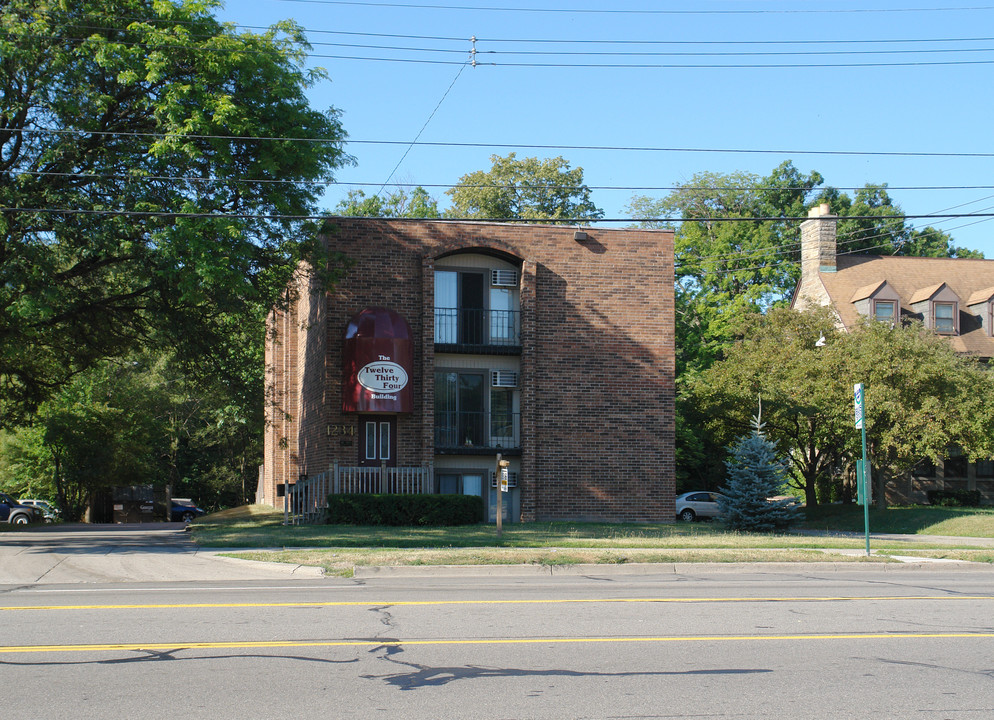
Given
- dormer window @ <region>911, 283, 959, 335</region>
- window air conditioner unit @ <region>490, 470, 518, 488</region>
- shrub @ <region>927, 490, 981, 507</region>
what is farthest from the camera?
dormer window @ <region>911, 283, 959, 335</region>

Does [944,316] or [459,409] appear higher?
[944,316]

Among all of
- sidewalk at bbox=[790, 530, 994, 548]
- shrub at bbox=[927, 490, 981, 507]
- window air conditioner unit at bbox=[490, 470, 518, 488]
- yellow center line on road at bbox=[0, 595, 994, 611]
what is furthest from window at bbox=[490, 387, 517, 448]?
shrub at bbox=[927, 490, 981, 507]

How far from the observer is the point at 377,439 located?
88.1ft

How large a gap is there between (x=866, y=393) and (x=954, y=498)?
46.9 ft

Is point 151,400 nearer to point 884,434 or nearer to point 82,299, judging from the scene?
point 82,299

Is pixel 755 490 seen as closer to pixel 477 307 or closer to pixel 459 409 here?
pixel 459 409

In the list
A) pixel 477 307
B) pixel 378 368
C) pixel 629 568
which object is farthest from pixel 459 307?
pixel 629 568

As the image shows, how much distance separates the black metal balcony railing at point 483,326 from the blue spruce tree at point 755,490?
7374 mm

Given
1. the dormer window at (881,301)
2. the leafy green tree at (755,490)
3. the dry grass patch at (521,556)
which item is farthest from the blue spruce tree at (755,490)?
the dormer window at (881,301)

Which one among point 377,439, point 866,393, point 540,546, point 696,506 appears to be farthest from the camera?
point 696,506

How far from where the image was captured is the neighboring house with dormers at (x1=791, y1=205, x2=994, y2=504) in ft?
133

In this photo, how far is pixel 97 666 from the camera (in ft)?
24.3

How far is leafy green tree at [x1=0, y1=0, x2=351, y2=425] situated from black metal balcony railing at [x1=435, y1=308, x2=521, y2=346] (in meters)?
5.25

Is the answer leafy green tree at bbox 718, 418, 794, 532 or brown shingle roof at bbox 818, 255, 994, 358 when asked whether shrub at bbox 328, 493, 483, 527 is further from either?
brown shingle roof at bbox 818, 255, 994, 358
